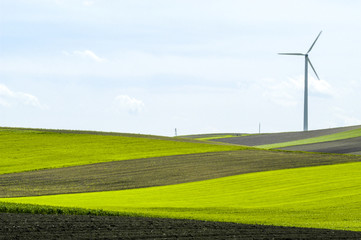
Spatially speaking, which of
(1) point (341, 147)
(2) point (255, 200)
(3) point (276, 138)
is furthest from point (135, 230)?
(3) point (276, 138)

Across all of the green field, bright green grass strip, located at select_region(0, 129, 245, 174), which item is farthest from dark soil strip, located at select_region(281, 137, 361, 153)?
bright green grass strip, located at select_region(0, 129, 245, 174)

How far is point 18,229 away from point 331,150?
149 ft

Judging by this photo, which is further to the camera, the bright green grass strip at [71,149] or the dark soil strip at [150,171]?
the bright green grass strip at [71,149]

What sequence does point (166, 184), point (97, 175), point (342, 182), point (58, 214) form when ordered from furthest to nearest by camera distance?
point (97, 175) < point (166, 184) < point (342, 182) < point (58, 214)

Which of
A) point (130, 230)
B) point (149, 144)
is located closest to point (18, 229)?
point (130, 230)

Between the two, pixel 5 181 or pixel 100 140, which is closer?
pixel 5 181

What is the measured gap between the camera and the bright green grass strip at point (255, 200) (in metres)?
23.4

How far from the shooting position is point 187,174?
39531 mm

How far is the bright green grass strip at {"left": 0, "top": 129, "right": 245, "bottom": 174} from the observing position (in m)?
45.0

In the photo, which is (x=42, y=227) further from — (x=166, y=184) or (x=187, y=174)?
(x=187, y=174)

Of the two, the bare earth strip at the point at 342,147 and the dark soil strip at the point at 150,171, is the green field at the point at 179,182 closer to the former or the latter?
the dark soil strip at the point at 150,171

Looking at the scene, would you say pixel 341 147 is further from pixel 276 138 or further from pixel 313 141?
pixel 276 138

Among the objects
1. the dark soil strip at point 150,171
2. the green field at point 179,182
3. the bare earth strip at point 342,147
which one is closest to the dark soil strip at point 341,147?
the bare earth strip at point 342,147

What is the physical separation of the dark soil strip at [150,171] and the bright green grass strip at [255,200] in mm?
2212
